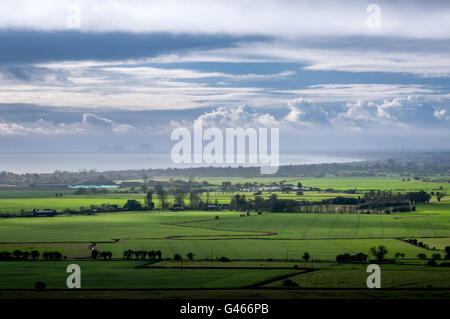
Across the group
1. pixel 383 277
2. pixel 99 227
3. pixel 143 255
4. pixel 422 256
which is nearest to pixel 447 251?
pixel 422 256

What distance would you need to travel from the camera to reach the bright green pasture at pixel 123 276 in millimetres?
31781

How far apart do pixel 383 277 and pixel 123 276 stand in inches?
546

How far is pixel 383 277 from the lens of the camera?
33719 millimetres

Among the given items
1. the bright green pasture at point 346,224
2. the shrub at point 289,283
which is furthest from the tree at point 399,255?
the shrub at point 289,283

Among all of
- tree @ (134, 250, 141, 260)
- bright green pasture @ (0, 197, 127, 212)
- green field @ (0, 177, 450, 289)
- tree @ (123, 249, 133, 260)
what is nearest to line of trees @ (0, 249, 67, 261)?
green field @ (0, 177, 450, 289)

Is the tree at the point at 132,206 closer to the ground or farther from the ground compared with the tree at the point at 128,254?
farther from the ground

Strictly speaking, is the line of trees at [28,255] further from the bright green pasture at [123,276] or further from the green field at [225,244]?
the bright green pasture at [123,276]

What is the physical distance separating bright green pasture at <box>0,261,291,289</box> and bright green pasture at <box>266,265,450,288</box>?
2.26 meters

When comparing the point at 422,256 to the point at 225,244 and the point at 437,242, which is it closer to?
the point at 437,242

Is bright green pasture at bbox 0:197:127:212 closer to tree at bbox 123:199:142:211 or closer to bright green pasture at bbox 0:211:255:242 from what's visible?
tree at bbox 123:199:142:211

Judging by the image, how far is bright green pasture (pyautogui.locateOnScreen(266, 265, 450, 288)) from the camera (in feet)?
105

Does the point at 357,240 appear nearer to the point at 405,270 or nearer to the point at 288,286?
the point at 405,270

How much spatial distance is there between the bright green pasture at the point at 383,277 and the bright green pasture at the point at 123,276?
2.26 metres
